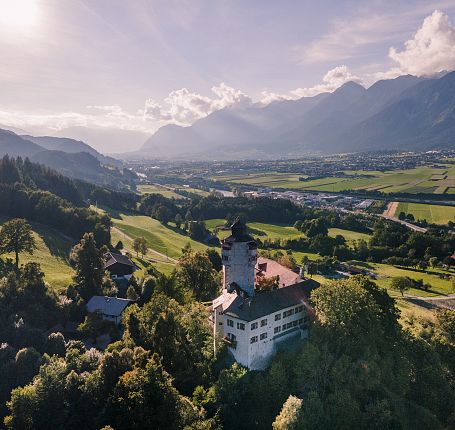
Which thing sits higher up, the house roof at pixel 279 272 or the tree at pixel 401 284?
the house roof at pixel 279 272

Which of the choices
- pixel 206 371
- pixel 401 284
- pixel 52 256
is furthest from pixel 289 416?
pixel 52 256

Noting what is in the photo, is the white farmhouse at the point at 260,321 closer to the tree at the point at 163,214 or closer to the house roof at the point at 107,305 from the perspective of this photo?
the house roof at the point at 107,305

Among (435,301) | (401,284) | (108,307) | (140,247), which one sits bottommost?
(435,301)

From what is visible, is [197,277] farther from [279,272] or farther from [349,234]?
[349,234]

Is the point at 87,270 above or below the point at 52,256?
above

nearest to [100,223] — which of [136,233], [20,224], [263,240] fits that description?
[136,233]

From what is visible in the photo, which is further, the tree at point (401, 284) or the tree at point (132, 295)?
the tree at point (401, 284)

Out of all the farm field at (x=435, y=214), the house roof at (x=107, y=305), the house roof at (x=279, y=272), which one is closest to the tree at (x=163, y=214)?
the house roof at (x=279, y=272)

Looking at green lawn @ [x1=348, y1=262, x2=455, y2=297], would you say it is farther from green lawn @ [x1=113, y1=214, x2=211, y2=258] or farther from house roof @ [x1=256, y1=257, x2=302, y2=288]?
green lawn @ [x1=113, y1=214, x2=211, y2=258]
